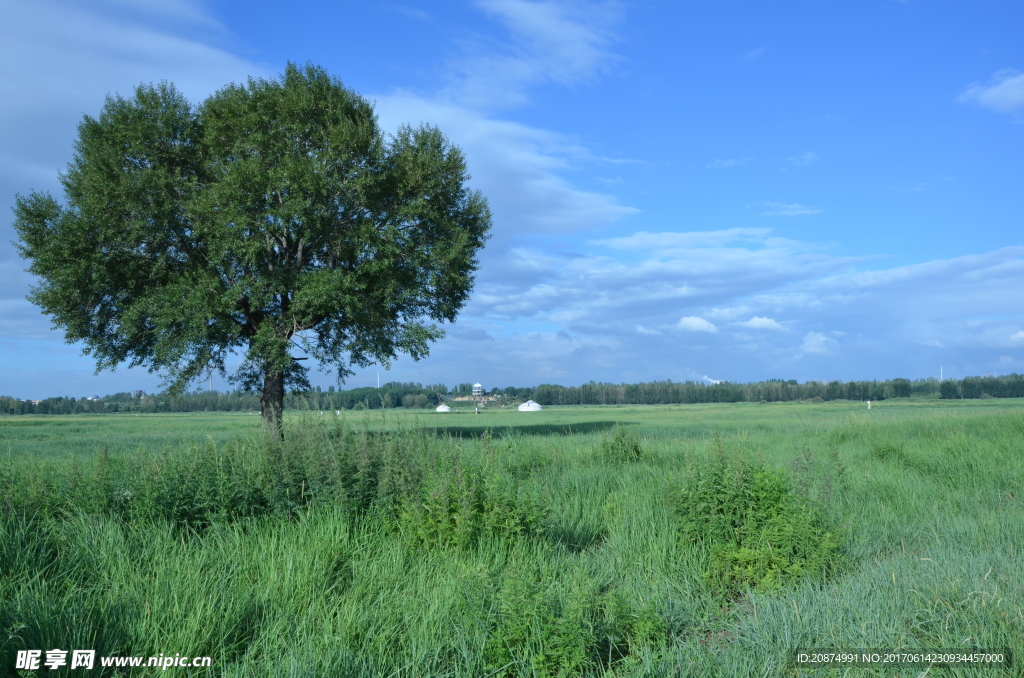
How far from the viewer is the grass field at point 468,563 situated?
472 cm

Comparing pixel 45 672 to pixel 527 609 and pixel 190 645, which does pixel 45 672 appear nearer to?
pixel 190 645

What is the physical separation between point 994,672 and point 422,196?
70.2ft

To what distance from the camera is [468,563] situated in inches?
255

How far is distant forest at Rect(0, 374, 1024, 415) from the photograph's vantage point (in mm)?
98981

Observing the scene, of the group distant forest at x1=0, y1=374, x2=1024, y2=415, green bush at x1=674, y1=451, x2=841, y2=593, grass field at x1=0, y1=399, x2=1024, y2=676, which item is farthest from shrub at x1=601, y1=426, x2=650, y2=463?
distant forest at x1=0, y1=374, x2=1024, y2=415

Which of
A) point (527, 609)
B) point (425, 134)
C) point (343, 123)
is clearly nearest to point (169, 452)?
point (527, 609)

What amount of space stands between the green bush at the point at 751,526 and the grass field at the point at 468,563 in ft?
0.09

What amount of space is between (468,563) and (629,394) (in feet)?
479

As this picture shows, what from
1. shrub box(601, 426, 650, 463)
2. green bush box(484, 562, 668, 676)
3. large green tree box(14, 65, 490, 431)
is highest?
large green tree box(14, 65, 490, 431)

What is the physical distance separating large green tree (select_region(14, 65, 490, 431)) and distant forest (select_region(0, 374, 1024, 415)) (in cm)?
5798

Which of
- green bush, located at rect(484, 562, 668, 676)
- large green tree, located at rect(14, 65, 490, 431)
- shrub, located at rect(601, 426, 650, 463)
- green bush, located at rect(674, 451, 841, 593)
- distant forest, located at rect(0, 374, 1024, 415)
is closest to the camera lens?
green bush, located at rect(484, 562, 668, 676)

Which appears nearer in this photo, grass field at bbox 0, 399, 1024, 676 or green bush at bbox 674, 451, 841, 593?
grass field at bbox 0, 399, 1024, 676

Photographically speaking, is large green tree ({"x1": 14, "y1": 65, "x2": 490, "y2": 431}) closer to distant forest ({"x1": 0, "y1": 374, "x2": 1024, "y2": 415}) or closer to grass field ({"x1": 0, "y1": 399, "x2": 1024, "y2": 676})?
grass field ({"x1": 0, "y1": 399, "x2": 1024, "y2": 676})

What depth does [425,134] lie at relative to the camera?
24.5m
